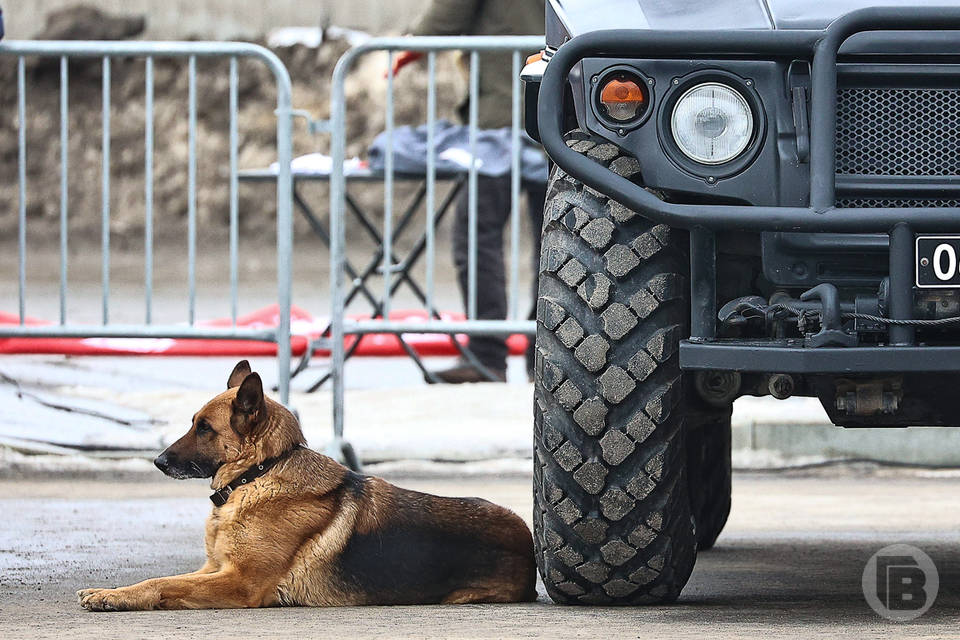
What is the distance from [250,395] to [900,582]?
176 cm

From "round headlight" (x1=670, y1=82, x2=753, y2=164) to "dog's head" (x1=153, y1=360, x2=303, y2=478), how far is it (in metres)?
1.33

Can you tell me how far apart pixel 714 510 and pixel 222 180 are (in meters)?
16.8

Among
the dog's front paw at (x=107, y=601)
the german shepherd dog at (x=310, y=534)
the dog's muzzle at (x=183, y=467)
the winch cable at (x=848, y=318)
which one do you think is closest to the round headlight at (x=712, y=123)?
the winch cable at (x=848, y=318)

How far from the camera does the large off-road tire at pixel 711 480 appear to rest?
5133 mm

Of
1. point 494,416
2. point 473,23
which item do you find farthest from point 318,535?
point 473,23

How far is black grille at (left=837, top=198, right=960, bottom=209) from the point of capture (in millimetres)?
3627

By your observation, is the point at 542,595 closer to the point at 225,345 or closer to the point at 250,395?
the point at 250,395

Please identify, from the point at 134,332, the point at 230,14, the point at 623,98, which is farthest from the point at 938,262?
the point at 230,14

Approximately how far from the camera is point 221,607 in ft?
13.5

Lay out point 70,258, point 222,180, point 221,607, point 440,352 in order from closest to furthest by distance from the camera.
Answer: point 221,607, point 440,352, point 70,258, point 222,180

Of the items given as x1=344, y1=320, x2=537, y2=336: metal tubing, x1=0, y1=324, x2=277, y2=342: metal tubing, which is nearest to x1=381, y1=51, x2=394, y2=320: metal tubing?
x1=344, y1=320, x2=537, y2=336: metal tubing

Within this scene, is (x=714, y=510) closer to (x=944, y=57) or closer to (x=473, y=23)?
(x=944, y=57)

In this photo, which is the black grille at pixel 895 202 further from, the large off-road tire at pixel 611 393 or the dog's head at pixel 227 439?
the dog's head at pixel 227 439

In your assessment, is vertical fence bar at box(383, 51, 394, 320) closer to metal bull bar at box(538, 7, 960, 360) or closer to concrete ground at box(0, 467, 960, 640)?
concrete ground at box(0, 467, 960, 640)
